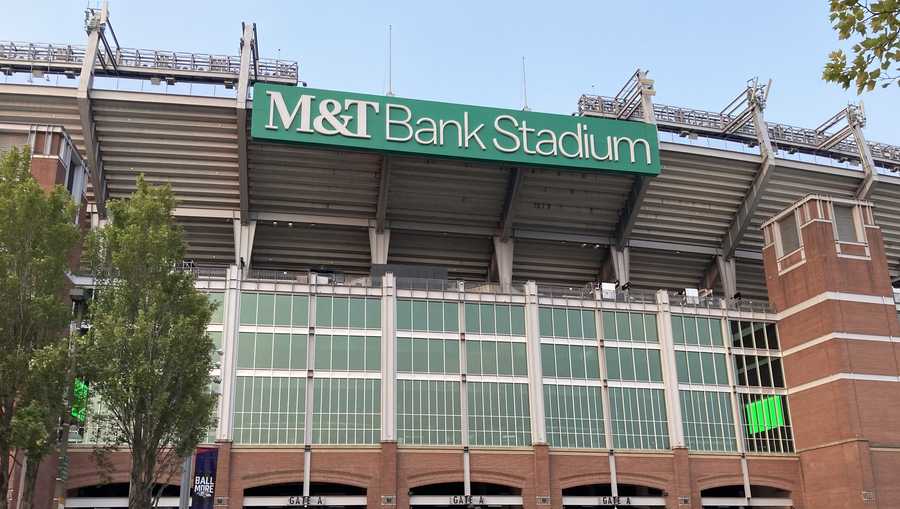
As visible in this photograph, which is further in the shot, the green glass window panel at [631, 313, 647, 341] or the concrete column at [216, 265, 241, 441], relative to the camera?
the green glass window panel at [631, 313, 647, 341]

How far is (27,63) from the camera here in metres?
55.6

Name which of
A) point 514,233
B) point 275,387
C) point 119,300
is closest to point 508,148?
point 514,233

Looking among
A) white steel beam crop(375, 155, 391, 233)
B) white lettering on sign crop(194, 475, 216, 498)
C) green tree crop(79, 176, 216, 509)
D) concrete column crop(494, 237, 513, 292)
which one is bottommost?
white lettering on sign crop(194, 475, 216, 498)

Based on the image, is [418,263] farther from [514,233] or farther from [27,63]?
[27,63]

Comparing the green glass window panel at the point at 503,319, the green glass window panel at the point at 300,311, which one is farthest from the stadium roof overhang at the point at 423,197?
the green glass window panel at the point at 300,311

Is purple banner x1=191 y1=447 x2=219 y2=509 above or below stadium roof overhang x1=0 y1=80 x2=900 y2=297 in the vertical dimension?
below

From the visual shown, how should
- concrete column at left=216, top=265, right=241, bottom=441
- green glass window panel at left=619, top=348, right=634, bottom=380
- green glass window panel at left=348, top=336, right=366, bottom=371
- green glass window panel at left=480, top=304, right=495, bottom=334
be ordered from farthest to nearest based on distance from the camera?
green glass window panel at left=619, top=348, right=634, bottom=380 → green glass window panel at left=480, top=304, right=495, bottom=334 → green glass window panel at left=348, top=336, right=366, bottom=371 → concrete column at left=216, top=265, right=241, bottom=441

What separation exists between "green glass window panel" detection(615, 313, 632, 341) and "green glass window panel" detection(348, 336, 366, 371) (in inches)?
667

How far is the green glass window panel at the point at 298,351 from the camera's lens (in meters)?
51.6

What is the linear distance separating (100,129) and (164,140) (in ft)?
12.9

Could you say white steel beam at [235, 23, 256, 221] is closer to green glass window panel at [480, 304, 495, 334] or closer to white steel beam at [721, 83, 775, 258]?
green glass window panel at [480, 304, 495, 334]

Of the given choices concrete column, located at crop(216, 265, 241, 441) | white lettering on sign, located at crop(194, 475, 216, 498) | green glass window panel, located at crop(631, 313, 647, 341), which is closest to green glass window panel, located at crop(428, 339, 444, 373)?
concrete column, located at crop(216, 265, 241, 441)

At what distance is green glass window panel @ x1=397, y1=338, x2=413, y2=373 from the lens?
52.7 meters

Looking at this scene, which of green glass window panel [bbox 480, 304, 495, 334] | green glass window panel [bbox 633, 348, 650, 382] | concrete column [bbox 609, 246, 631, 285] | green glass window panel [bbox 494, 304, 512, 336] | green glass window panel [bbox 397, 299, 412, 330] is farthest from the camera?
concrete column [bbox 609, 246, 631, 285]
